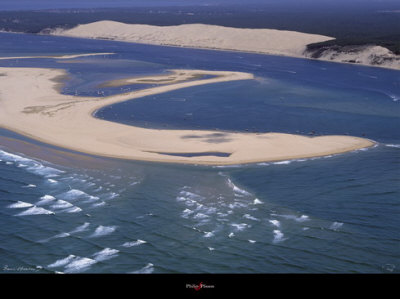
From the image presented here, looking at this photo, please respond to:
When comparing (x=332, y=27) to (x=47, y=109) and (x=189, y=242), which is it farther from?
(x=189, y=242)

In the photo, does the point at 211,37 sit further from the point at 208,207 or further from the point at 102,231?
the point at 102,231

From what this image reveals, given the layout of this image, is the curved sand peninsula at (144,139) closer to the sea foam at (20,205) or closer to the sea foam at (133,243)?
the sea foam at (20,205)

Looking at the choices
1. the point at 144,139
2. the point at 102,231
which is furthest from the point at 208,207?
the point at 144,139

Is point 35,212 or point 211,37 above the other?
point 211,37

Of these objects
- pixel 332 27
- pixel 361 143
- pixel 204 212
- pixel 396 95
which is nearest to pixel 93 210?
pixel 204 212
